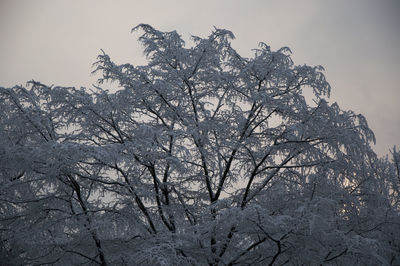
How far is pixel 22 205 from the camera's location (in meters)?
9.52

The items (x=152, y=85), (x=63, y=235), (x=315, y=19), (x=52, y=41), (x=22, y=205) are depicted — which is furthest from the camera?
(x=52, y=41)

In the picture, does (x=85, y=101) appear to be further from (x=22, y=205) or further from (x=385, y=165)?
(x=385, y=165)

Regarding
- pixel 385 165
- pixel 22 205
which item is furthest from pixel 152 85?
pixel 385 165

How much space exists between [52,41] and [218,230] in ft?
665

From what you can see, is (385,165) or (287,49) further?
(385,165)

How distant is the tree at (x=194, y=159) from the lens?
7.01 meters

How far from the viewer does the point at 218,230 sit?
6.62 metres

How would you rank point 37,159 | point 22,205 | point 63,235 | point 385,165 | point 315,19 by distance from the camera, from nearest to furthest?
1. point 37,159
2. point 63,235
3. point 22,205
4. point 385,165
5. point 315,19

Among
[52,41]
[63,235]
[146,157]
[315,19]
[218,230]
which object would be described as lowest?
[218,230]

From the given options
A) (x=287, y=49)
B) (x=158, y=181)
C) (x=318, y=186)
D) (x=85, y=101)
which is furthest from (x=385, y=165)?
(x=85, y=101)

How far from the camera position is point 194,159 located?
9562 mm

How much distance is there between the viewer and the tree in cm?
701

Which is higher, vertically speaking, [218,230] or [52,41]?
[52,41]

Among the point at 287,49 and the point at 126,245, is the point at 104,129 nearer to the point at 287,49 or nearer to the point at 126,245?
the point at 126,245
